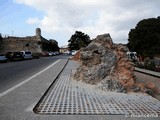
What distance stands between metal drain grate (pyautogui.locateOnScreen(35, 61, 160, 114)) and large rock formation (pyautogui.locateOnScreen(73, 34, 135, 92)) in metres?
1.20

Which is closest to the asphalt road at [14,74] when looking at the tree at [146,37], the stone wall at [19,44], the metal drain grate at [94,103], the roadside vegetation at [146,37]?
the metal drain grate at [94,103]

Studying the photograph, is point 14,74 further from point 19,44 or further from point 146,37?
point 19,44

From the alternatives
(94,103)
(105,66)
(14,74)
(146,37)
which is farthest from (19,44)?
(94,103)

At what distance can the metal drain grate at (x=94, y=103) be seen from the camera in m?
7.52

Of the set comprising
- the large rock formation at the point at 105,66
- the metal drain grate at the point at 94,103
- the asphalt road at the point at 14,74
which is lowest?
the asphalt road at the point at 14,74

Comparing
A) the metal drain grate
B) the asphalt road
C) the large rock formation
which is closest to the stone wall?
the asphalt road

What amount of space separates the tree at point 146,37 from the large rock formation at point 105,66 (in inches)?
2379

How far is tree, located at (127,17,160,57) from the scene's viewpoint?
7506 cm

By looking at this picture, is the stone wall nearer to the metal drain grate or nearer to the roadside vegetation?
the roadside vegetation

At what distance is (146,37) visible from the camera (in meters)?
77.5

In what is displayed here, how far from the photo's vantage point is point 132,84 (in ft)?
36.6

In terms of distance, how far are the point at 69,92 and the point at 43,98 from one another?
1.52m

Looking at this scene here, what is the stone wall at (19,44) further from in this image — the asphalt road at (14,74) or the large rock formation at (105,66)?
the large rock formation at (105,66)

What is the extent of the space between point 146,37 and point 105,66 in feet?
221
